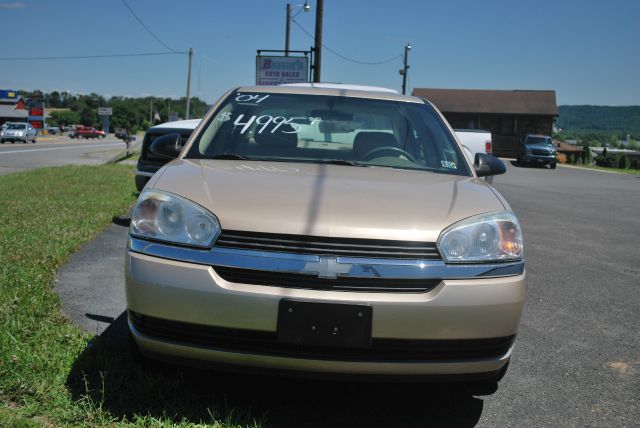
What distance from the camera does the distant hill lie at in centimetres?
17650

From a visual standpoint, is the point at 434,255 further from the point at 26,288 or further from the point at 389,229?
the point at 26,288

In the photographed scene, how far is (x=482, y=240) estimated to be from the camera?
8.53ft

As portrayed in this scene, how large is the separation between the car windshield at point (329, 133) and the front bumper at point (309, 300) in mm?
1150

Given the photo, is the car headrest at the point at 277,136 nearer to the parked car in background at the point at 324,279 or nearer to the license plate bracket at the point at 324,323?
the parked car in background at the point at 324,279

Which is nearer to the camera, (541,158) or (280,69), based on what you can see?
(280,69)

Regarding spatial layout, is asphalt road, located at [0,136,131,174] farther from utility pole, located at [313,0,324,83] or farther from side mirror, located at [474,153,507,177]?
side mirror, located at [474,153,507,177]

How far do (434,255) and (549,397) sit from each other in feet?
4.01

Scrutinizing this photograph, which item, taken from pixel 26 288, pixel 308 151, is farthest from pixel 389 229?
pixel 26 288

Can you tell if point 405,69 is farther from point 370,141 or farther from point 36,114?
point 36,114

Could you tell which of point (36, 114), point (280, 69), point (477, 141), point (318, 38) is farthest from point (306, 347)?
point (36, 114)

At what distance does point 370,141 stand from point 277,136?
22.6 inches

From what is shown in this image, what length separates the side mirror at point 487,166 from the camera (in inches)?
151

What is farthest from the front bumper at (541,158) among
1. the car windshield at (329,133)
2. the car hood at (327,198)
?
the car hood at (327,198)

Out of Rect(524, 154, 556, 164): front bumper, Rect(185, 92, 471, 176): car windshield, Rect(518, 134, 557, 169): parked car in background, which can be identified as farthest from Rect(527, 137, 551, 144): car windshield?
Rect(185, 92, 471, 176): car windshield
